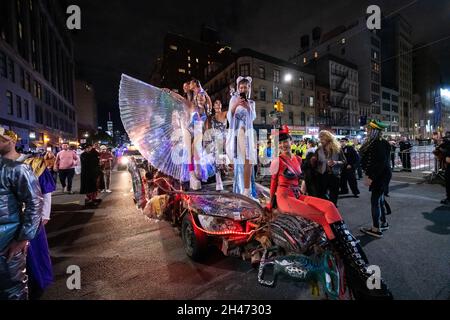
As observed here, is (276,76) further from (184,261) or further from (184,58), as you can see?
(184,58)

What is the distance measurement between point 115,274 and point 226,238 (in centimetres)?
160

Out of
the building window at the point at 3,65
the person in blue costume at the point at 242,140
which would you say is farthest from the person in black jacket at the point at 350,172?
the building window at the point at 3,65

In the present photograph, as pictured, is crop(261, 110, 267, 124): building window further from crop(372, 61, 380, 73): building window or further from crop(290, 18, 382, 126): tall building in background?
crop(372, 61, 380, 73): building window

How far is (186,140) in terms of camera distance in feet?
15.8

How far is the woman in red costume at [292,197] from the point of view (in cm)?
232

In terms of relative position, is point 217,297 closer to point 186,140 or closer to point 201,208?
point 201,208

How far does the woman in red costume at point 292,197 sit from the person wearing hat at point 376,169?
2.44m

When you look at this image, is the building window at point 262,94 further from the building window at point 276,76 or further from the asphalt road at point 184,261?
the asphalt road at point 184,261

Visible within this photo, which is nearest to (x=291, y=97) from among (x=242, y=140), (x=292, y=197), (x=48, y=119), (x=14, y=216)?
(x=242, y=140)

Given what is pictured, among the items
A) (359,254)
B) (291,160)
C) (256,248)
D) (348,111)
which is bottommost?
(256,248)

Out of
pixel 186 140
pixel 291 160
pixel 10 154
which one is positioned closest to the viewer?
pixel 10 154
